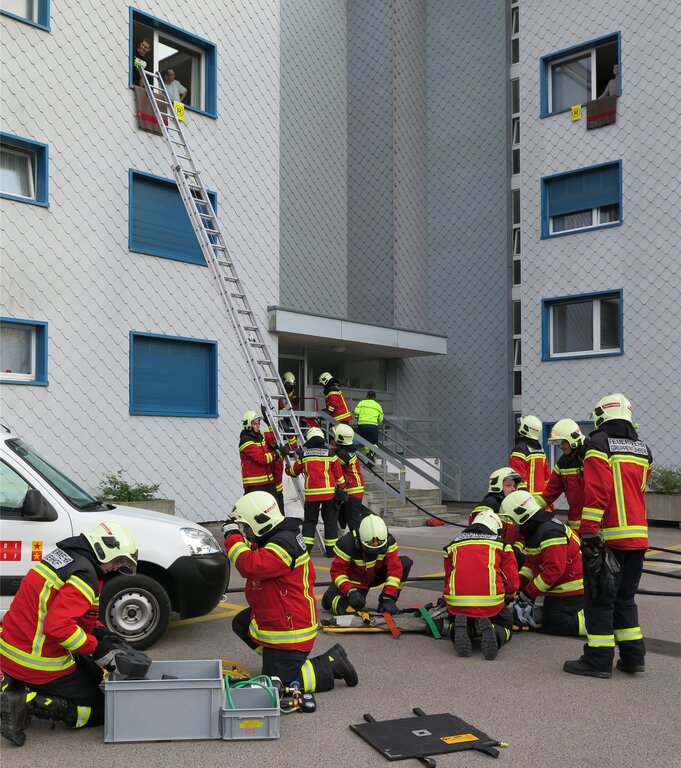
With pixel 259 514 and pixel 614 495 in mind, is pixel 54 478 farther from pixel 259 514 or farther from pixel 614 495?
pixel 614 495

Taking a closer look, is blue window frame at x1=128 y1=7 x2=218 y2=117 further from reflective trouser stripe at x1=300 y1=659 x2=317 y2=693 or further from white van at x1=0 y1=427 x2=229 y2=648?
reflective trouser stripe at x1=300 y1=659 x2=317 y2=693

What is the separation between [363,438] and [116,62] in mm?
8230

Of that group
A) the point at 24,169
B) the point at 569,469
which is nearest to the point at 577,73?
the point at 24,169

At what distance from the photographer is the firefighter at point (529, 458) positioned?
34.1 ft

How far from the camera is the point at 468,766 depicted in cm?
430

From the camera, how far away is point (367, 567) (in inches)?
302

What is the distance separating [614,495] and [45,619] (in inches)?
156

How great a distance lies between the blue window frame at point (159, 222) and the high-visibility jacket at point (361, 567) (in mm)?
8000

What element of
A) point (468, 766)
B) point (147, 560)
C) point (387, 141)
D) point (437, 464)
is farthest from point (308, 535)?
point (387, 141)

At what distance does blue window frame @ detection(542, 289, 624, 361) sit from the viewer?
1766 cm

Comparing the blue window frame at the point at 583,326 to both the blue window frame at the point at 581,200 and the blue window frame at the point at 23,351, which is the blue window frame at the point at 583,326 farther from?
the blue window frame at the point at 23,351

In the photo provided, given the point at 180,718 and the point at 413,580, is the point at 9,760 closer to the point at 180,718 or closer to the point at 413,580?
the point at 180,718

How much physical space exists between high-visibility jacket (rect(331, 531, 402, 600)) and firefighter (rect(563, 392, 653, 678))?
193cm

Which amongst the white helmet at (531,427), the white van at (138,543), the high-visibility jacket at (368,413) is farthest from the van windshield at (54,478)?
the high-visibility jacket at (368,413)
